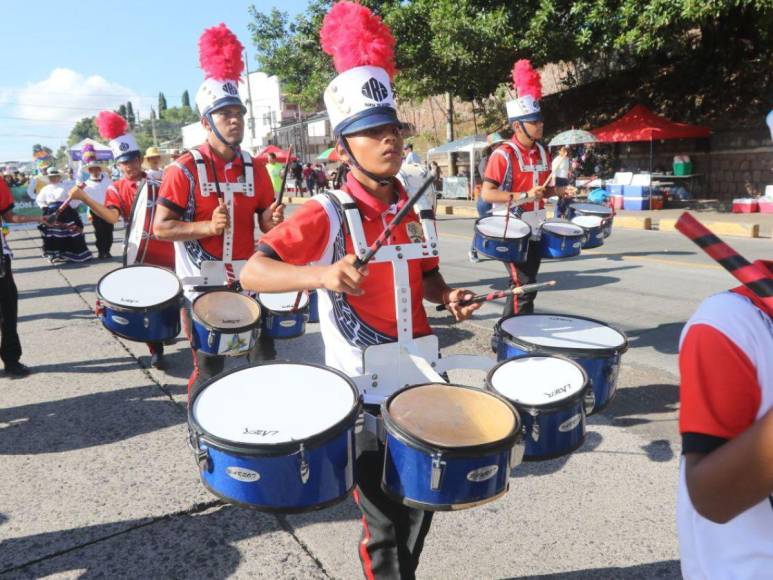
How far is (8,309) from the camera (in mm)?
5203

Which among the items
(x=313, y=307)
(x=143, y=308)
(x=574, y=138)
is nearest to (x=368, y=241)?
(x=143, y=308)

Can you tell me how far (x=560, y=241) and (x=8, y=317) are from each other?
470 cm

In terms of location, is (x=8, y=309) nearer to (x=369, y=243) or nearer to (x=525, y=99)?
(x=369, y=243)

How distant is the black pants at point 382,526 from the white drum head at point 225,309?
4.85ft

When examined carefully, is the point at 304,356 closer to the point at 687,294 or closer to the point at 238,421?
the point at 238,421

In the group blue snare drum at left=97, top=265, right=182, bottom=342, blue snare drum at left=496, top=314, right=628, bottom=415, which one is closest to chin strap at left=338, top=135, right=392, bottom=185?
blue snare drum at left=496, top=314, right=628, bottom=415

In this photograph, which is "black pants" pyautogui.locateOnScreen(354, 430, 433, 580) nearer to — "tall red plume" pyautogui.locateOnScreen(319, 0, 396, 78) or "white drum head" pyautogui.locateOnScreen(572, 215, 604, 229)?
"tall red plume" pyautogui.locateOnScreen(319, 0, 396, 78)

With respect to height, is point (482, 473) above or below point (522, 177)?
below

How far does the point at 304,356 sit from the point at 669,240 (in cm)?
871

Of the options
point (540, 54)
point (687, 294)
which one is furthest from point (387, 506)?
point (540, 54)

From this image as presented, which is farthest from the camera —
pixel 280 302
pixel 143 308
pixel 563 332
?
pixel 280 302

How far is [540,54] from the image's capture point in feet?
55.4

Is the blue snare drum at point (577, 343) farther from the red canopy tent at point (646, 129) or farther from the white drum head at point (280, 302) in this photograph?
the red canopy tent at point (646, 129)

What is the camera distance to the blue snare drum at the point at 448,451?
1687 mm
